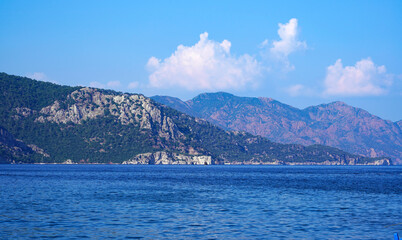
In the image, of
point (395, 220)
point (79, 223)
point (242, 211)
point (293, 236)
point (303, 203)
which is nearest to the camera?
point (293, 236)

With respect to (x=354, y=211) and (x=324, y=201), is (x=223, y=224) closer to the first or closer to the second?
(x=354, y=211)

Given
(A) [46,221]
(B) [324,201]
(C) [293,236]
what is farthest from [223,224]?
(B) [324,201]

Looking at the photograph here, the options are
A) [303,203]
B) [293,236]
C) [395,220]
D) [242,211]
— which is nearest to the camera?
[293,236]

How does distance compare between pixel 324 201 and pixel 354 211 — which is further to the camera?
pixel 324 201

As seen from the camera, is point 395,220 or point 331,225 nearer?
point 331,225

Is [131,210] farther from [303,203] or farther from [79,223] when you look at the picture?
[303,203]

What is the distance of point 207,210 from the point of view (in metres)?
64.5

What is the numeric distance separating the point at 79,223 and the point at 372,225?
33108 mm

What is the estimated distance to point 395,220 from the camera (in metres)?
56.4

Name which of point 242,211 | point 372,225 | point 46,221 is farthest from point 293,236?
point 46,221

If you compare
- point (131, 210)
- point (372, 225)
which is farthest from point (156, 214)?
point (372, 225)

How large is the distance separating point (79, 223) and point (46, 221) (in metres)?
4.14

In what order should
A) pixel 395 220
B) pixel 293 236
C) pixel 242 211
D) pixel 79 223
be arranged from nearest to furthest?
1. pixel 293 236
2. pixel 79 223
3. pixel 395 220
4. pixel 242 211

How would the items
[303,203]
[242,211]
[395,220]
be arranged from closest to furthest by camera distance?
[395,220] → [242,211] → [303,203]
